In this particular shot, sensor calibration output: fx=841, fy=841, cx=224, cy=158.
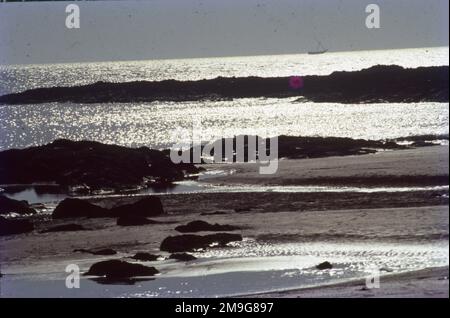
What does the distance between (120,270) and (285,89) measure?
12072 cm

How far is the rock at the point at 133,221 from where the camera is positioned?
30.0 metres

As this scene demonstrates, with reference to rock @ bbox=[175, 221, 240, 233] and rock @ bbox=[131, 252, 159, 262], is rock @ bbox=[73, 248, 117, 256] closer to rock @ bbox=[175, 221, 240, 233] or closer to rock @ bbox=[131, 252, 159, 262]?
rock @ bbox=[131, 252, 159, 262]

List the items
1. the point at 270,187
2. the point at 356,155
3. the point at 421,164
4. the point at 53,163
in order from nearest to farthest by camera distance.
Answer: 1. the point at 270,187
2. the point at 421,164
3. the point at 53,163
4. the point at 356,155

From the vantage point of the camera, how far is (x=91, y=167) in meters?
44.1

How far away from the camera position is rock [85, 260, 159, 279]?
2142 centimetres

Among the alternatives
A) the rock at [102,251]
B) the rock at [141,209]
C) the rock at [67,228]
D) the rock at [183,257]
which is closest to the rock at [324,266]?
the rock at [183,257]

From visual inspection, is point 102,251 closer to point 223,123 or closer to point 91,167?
point 91,167

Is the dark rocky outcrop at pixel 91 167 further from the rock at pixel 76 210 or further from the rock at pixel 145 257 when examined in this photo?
the rock at pixel 145 257

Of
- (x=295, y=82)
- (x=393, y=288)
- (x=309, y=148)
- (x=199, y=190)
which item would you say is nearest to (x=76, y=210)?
(x=199, y=190)

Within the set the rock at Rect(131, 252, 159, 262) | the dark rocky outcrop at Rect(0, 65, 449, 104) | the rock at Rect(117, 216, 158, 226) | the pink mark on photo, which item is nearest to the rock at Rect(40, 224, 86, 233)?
the rock at Rect(117, 216, 158, 226)

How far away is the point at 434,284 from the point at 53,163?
32.5m

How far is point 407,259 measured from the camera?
21703 mm
